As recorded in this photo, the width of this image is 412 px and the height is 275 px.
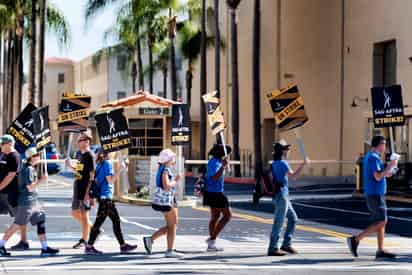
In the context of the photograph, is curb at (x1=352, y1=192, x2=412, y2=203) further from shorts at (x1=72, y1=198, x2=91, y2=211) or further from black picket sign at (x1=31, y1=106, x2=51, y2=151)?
shorts at (x1=72, y1=198, x2=91, y2=211)

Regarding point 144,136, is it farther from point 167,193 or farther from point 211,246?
point 167,193

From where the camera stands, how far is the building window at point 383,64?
39812mm

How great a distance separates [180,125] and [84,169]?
1100cm

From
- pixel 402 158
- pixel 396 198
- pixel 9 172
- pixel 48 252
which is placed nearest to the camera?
pixel 9 172

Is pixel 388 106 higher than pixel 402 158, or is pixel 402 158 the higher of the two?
pixel 388 106

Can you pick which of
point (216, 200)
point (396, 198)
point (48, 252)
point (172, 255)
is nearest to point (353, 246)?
point (216, 200)

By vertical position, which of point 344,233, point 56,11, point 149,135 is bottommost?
point 344,233

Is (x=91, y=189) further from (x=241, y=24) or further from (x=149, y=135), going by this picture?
(x=241, y=24)

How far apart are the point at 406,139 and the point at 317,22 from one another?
13421mm

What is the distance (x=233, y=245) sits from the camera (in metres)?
16.7

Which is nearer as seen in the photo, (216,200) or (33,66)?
(216,200)

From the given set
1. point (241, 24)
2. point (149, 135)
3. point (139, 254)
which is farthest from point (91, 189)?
point (241, 24)

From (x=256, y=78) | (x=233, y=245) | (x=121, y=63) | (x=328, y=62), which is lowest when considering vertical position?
(x=233, y=245)

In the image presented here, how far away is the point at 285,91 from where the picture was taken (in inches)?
714
